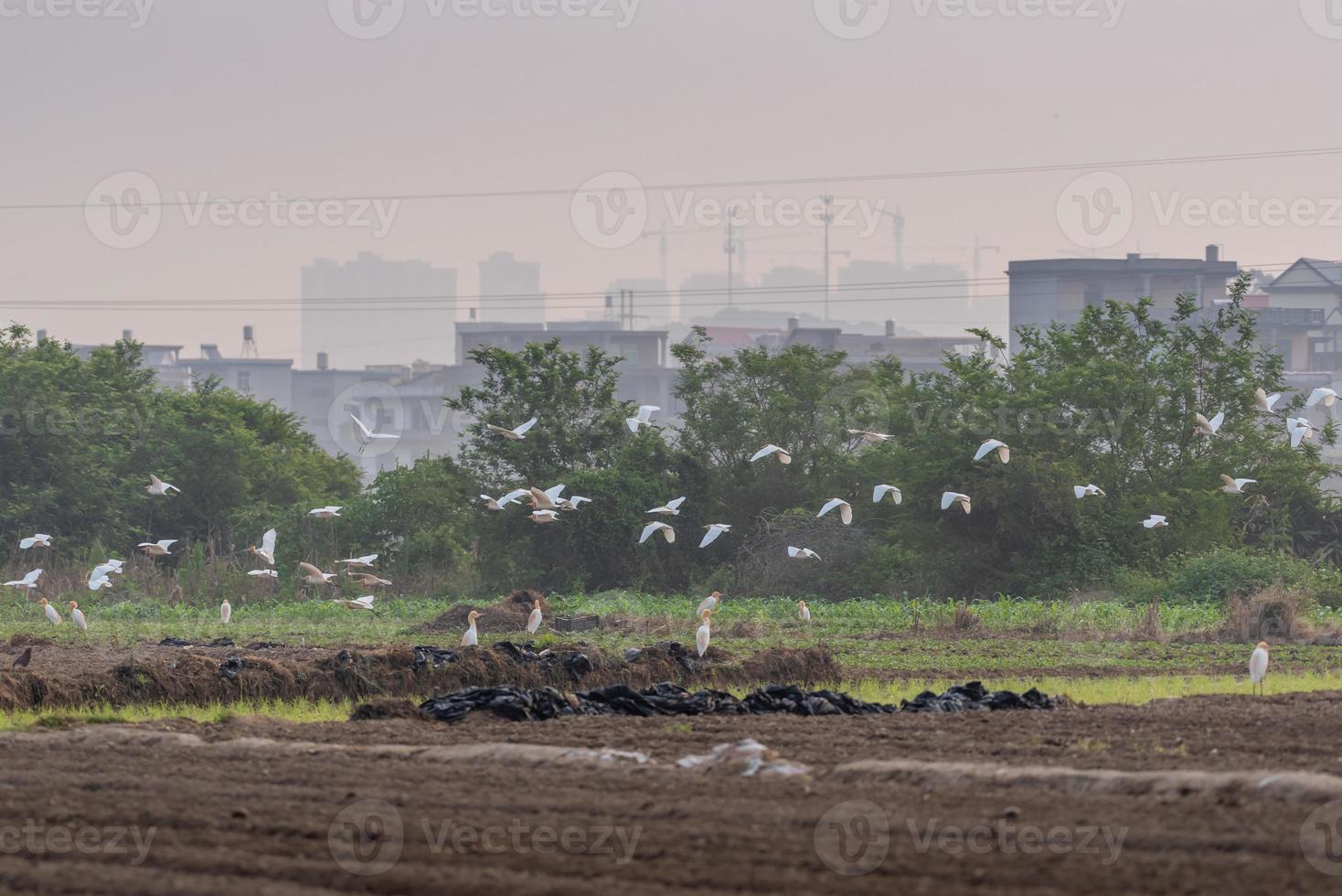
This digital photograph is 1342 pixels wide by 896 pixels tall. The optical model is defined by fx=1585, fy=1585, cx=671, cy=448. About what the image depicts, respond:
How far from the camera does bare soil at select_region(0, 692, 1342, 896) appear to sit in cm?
777

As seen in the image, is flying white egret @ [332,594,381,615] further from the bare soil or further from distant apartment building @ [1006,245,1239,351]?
distant apartment building @ [1006,245,1239,351]

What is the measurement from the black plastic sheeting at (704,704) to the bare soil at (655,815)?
61.3 inches

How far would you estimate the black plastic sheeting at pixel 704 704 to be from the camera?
14.8 metres

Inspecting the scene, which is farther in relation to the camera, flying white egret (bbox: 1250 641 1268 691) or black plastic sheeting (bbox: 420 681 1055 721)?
flying white egret (bbox: 1250 641 1268 691)

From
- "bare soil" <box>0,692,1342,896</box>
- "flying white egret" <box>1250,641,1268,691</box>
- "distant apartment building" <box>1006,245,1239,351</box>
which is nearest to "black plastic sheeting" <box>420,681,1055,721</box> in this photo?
"bare soil" <box>0,692,1342,896</box>

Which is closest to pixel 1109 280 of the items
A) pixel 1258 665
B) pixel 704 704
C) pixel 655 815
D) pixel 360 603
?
pixel 360 603

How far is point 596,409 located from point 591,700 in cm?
2390

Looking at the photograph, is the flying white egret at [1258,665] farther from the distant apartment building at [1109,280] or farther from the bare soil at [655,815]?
the distant apartment building at [1109,280]

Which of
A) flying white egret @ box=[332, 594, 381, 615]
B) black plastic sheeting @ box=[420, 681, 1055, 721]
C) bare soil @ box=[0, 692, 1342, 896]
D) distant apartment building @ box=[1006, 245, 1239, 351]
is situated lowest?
flying white egret @ box=[332, 594, 381, 615]

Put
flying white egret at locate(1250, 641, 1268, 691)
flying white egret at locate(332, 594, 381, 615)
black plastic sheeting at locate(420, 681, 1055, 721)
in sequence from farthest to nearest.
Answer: flying white egret at locate(332, 594, 381, 615) < flying white egret at locate(1250, 641, 1268, 691) < black plastic sheeting at locate(420, 681, 1055, 721)

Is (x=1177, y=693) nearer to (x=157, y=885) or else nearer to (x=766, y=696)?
(x=766, y=696)

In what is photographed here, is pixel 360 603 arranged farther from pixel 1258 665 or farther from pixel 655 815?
pixel 655 815

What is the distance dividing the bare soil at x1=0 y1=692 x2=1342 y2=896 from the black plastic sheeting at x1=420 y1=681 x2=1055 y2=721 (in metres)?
1.56

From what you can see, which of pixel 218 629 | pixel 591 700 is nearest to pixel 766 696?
pixel 591 700
